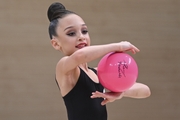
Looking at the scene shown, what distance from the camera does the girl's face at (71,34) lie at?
58.1 inches

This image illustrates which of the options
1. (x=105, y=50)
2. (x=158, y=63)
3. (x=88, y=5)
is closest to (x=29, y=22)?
(x=88, y=5)

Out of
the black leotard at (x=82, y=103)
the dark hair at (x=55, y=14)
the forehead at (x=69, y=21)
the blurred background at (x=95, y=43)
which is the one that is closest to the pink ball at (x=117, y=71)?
the black leotard at (x=82, y=103)

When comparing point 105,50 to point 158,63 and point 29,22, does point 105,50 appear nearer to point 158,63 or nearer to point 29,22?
point 29,22

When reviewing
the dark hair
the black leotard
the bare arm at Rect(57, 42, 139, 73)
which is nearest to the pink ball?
the bare arm at Rect(57, 42, 139, 73)

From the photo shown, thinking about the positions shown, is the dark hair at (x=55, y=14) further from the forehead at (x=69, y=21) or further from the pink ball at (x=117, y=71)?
the pink ball at (x=117, y=71)

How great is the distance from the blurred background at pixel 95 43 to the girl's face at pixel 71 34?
157cm

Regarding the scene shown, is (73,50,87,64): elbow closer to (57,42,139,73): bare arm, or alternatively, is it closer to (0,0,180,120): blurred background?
(57,42,139,73): bare arm

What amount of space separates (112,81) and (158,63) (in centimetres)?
217

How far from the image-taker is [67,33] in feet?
4.87

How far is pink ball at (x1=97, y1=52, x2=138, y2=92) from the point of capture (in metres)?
1.28

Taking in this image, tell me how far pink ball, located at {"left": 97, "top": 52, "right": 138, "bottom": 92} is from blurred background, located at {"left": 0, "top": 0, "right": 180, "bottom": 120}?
5.92 feet

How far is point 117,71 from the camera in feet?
4.19

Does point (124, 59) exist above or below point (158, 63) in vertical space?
below

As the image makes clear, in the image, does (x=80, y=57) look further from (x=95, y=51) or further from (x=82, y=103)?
(x=82, y=103)
